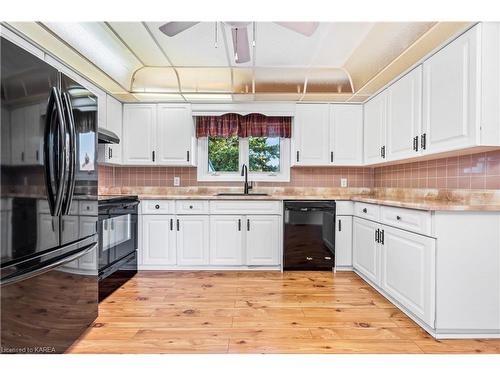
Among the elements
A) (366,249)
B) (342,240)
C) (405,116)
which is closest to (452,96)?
(405,116)

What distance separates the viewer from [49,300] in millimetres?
1434

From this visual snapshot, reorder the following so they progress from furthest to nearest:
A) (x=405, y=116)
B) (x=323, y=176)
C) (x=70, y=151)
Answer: (x=323, y=176) → (x=405, y=116) → (x=70, y=151)

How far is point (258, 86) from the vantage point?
341 cm

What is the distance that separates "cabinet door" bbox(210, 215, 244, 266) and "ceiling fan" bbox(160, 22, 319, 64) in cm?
175

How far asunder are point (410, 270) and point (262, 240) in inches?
64.0

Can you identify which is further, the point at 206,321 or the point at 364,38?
the point at 364,38

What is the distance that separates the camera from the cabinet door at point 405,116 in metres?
2.47

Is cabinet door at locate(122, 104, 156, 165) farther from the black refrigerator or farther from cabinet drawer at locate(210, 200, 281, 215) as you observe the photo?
the black refrigerator

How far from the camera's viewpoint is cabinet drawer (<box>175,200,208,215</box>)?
3369mm

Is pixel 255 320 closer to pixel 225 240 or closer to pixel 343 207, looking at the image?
pixel 225 240

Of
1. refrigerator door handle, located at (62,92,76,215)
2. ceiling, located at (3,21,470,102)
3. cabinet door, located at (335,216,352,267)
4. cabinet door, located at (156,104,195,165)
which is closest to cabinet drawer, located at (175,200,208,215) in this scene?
cabinet door, located at (156,104,195,165)
